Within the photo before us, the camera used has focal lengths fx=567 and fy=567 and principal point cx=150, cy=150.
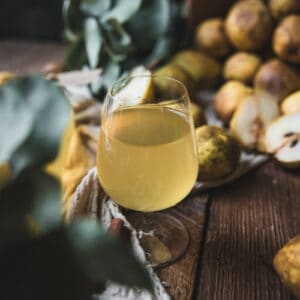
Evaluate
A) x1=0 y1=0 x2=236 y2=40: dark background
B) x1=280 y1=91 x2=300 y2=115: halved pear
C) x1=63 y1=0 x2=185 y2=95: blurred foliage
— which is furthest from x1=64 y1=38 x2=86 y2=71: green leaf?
x1=280 y1=91 x2=300 y2=115: halved pear

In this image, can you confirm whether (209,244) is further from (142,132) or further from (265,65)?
(265,65)

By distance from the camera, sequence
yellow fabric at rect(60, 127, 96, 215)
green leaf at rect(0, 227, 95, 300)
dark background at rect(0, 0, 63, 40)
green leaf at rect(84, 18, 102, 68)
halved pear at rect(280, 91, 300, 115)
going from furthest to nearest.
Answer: dark background at rect(0, 0, 63, 40) < green leaf at rect(84, 18, 102, 68) < halved pear at rect(280, 91, 300, 115) < yellow fabric at rect(60, 127, 96, 215) < green leaf at rect(0, 227, 95, 300)

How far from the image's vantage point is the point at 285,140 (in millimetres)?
696

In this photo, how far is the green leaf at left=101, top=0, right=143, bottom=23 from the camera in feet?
3.10

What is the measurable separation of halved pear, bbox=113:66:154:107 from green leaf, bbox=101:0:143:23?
1.30ft

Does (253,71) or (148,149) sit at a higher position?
(148,149)

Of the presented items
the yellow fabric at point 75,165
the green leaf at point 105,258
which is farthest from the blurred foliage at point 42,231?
the yellow fabric at point 75,165

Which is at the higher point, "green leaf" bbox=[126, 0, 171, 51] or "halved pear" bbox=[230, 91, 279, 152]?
"green leaf" bbox=[126, 0, 171, 51]

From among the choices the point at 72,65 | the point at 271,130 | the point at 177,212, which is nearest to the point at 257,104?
the point at 271,130

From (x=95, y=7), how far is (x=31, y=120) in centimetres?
73

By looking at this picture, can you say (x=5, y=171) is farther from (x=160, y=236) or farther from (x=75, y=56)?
(x=75, y=56)

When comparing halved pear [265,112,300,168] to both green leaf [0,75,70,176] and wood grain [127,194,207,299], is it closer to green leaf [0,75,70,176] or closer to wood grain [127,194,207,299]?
wood grain [127,194,207,299]

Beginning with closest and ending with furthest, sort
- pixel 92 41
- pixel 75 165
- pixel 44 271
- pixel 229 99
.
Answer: pixel 44 271
pixel 75 165
pixel 229 99
pixel 92 41

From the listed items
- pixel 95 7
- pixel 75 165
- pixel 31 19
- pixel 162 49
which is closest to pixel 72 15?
pixel 95 7
